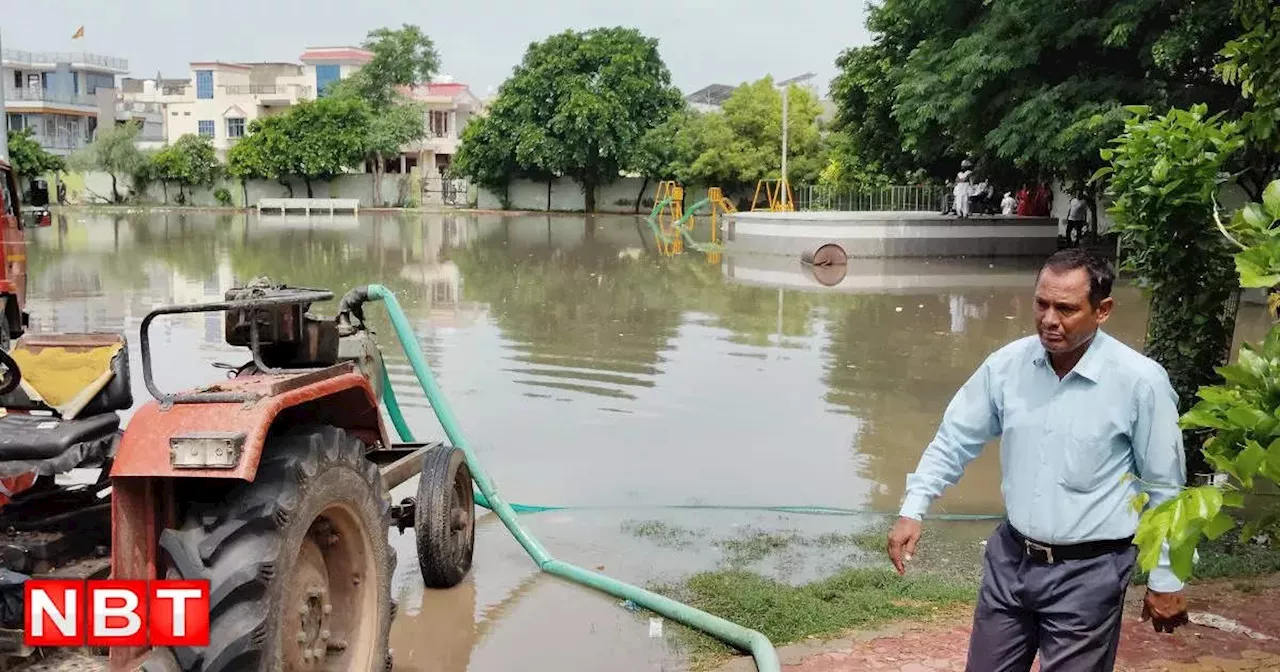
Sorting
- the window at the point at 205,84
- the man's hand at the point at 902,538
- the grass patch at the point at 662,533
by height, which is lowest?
the grass patch at the point at 662,533

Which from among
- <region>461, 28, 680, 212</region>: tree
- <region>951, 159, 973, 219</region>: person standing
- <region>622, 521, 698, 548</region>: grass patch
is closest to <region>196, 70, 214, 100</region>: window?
<region>461, 28, 680, 212</region>: tree

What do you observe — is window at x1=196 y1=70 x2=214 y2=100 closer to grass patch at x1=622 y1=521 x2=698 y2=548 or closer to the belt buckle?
grass patch at x1=622 y1=521 x2=698 y2=548

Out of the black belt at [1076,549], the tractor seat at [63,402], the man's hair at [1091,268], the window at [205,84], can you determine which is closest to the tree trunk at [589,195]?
the window at [205,84]

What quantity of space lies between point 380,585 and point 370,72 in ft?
197

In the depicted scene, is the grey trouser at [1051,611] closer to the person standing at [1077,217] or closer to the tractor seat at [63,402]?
the tractor seat at [63,402]

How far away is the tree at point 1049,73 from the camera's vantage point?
56.7 feet

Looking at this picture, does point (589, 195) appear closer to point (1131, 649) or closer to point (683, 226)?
point (683, 226)

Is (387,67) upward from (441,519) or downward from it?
upward

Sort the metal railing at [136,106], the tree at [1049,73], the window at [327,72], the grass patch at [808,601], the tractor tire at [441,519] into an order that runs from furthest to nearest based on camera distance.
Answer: the metal railing at [136,106], the window at [327,72], the tree at [1049,73], the tractor tire at [441,519], the grass patch at [808,601]

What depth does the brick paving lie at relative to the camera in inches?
172

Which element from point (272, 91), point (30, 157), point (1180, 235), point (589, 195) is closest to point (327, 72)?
point (272, 91)

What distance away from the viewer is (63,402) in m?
4.18

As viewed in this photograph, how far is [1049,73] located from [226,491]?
65.1 feet

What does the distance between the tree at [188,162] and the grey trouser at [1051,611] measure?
64.0m
